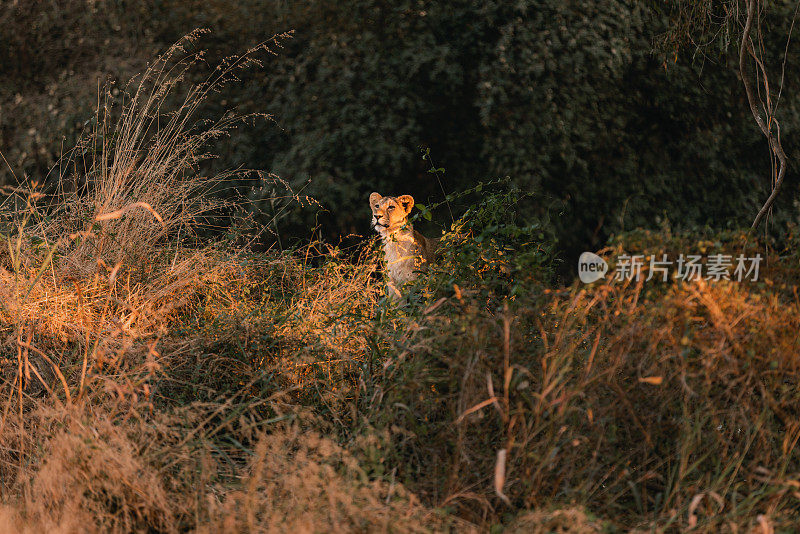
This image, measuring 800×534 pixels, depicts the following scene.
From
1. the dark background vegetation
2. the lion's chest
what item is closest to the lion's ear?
the lion's chest

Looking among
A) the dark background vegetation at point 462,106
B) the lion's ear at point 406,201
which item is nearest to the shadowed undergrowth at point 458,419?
the lion's ear at point 406,201

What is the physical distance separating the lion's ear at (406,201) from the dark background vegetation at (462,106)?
1220mm

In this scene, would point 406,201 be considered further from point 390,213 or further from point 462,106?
point 462,106

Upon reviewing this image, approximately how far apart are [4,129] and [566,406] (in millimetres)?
5848

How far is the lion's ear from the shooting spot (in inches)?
174

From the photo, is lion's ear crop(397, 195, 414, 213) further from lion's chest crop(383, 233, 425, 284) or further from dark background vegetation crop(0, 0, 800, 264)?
dark background vegetation crop(0, 0, 800, 264)

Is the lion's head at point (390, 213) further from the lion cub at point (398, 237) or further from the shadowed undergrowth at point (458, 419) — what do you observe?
the shadowed undergrowth at point (458, 419)

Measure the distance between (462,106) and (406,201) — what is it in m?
1.83

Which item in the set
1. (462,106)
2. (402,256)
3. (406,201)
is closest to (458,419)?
(402,256)

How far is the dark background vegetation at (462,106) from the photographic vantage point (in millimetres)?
5797

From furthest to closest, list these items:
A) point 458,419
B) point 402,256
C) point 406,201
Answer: point 406,201
point 402,256
point 458,419

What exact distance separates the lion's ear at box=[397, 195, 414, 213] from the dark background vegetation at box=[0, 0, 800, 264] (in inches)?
48.0

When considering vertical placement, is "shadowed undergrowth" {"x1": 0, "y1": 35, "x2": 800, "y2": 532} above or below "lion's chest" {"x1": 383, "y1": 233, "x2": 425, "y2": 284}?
above

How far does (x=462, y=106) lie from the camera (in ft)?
19.7
